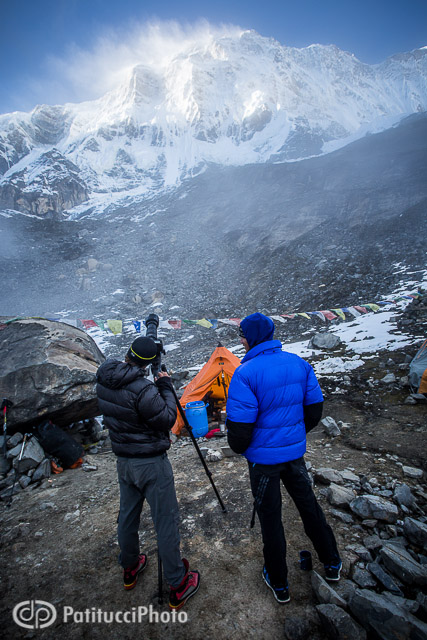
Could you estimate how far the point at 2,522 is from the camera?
4094 millimetres

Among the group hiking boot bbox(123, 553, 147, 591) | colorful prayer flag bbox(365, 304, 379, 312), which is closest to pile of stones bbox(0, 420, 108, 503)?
hiking boot bbox(123, 553, 147, 591)

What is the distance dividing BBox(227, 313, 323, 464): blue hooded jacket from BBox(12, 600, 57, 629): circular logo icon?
7.96ft

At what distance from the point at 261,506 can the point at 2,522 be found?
4120mm

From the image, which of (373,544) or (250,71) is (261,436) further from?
(250,71)

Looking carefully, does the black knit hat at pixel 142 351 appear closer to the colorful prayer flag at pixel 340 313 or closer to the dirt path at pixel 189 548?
the dirt path at pixel 189 548

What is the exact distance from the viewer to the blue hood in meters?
2.63

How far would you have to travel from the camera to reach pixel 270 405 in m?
2.42

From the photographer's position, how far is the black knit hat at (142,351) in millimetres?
2773

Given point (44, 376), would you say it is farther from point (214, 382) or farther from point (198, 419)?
point (214, 382)

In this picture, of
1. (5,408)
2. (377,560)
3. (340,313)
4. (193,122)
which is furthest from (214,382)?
(193,122)

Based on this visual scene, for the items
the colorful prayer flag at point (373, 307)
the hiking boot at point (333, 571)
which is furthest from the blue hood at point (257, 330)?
the colorful prayer flag at point (373, 307)

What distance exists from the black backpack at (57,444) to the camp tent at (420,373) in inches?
292

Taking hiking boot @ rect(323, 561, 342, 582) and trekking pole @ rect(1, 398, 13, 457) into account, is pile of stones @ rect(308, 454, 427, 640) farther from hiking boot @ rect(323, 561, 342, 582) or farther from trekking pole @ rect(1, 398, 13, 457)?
trekking pole @ rect(1, 398, 13, 457)

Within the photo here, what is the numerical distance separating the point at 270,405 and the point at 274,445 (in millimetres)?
341
